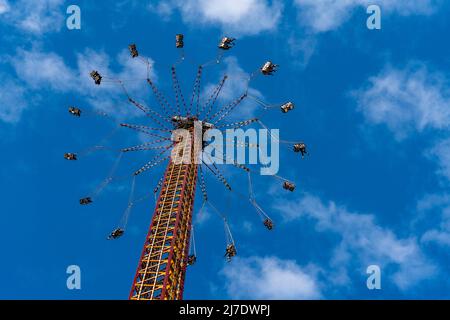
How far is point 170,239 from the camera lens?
5066 centimetres

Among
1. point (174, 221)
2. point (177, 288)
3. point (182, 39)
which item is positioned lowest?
point (177, 288)

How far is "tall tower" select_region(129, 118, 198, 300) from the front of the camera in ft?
151

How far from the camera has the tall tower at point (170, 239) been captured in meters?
46.2

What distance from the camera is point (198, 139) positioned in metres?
64.4

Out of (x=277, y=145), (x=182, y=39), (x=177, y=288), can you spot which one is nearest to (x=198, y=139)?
(x=277, y=145)

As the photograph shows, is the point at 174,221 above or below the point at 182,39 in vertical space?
below

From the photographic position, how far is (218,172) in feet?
199

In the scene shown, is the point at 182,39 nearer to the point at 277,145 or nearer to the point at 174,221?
the point at 277,145
